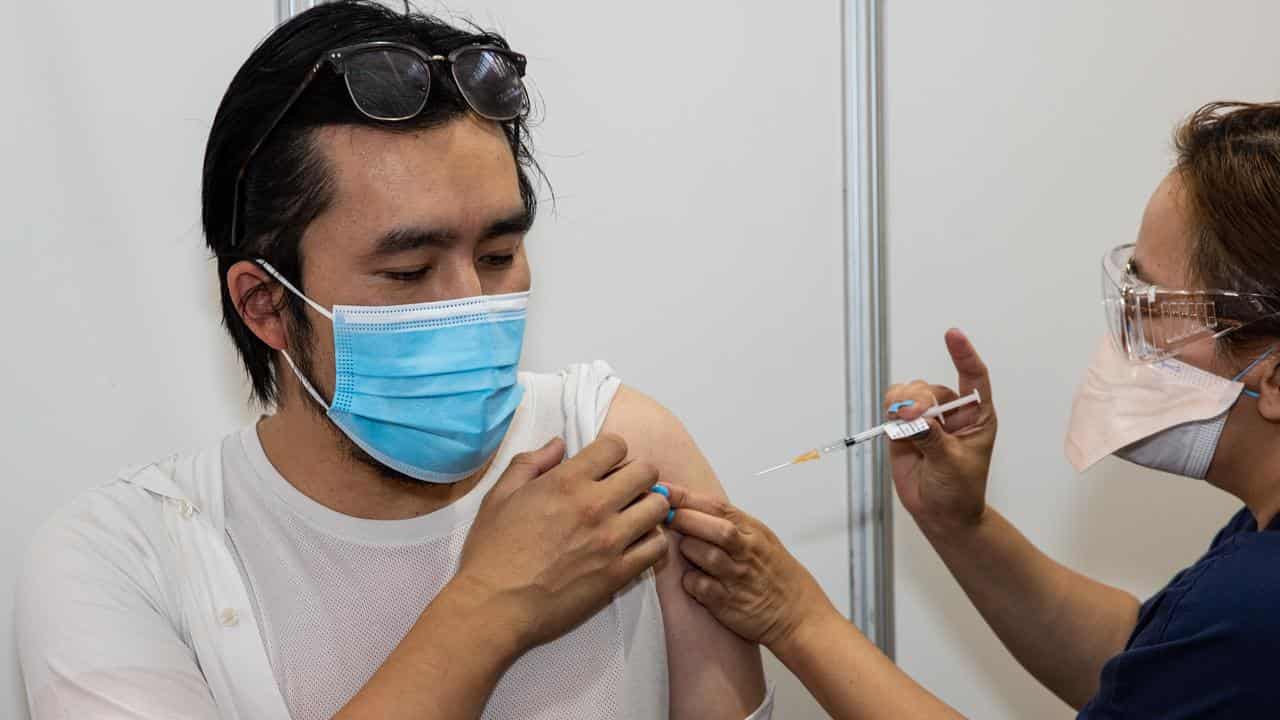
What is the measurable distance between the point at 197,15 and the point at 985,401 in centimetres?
137

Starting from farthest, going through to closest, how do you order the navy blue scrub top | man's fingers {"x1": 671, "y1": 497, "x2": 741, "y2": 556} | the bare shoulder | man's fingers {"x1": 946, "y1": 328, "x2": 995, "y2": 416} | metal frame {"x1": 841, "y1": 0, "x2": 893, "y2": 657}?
metal frame {"x1": 841, "y1": 0, "x2": 893, "y2": 657}, man's fingers {"x1": 946, "y1": 328, "x2": 995, "y2": 416}, the bare shoulder, man's fingers {"x1": 671, "y1": 497, "x2": 741, "y2": 556}, the navy blue scrub top

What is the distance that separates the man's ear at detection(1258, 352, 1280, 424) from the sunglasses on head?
0.98 metres

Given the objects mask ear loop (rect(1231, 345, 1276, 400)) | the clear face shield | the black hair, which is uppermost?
the black hair

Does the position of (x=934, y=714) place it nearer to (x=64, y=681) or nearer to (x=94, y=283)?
(x=64, y=681)

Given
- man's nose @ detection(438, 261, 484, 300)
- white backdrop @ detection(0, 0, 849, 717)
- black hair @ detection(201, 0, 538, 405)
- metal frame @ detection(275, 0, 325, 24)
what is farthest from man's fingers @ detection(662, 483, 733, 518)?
metal frame @ detection(275, 0, 325, 24)

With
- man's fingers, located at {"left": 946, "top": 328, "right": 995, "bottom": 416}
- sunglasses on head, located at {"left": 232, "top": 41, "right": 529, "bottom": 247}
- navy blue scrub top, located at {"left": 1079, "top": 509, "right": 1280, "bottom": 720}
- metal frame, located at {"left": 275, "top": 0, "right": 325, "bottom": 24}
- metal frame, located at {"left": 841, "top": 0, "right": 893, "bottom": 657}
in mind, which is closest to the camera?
navy blue scrub top, located at {"left": 1079, "top": 509, "right": 1280, "bottom": 720}

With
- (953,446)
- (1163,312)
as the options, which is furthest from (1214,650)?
(953,446)

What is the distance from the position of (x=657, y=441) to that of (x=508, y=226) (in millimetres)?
368

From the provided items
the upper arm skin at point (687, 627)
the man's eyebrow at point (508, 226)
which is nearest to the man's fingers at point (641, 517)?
the upper arm skin at point (687, 627)

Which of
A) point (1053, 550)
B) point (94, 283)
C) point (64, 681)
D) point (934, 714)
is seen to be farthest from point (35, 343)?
point (1053, 550)

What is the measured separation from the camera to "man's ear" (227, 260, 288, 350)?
132 cm

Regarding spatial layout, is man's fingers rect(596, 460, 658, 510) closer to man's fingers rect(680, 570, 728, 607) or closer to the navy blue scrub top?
man's fingers rect(680, 570, 728, 607)

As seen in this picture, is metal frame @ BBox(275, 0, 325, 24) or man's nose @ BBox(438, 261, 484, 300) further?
metal frame @ BBox(275, 0, 325, 24)

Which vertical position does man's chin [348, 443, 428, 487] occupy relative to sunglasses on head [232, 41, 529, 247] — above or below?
below
